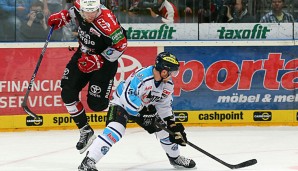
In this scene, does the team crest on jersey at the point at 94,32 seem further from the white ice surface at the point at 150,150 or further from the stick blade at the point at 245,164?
the stick blade at the point at 245,164

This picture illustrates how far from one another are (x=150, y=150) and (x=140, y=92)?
1.53 m

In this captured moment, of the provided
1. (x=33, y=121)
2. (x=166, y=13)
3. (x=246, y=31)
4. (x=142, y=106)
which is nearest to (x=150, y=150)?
(x=142, y=106)

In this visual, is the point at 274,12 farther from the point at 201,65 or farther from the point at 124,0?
the point at 124,0

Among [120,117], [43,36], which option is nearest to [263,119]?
[43,36]

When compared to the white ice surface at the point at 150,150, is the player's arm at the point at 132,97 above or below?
above

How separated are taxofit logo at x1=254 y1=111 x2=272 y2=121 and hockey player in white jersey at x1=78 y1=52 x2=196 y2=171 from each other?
8.75 ft

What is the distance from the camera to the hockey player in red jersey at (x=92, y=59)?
5270 mm

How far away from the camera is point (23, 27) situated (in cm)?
739

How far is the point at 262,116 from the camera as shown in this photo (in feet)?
24.5

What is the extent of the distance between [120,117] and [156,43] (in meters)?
2.72

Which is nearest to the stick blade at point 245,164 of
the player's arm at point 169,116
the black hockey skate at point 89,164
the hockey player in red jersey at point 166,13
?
the player's arm at point 169,116

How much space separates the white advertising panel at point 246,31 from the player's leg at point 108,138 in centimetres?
309

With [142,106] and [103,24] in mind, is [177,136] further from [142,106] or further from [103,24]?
[103,24]

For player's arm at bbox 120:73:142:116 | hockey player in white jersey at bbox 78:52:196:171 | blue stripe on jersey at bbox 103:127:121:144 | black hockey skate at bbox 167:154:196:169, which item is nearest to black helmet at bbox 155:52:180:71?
hockey player in white jersey at bbox 78:52:196:171
